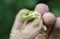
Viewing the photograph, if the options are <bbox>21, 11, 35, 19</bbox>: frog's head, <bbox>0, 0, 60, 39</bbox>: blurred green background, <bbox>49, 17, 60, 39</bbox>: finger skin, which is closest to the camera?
<bbox>21, 11, 35, 19</bbox>: frog's head

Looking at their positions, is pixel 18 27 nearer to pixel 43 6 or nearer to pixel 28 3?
pixel 43 6

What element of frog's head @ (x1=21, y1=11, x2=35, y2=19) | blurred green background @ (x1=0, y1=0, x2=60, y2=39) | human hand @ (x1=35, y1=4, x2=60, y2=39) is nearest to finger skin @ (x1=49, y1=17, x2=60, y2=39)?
human hand @ (x1=35, y1=4, x2=60, y2=39)

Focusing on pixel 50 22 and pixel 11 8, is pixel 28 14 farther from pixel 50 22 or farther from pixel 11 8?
pixel 11 8

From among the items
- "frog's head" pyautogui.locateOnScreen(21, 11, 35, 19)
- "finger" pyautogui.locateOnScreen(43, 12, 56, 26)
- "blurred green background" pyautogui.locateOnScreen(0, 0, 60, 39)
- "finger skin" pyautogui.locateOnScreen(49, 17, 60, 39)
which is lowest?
"blurred green background" pyautogui.locateOnScreen(0, 0, 60, 39)

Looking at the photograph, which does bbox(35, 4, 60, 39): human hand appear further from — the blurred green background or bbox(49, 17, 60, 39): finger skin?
the blurred green background

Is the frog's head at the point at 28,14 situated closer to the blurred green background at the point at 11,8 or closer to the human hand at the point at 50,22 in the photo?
the human hand at the point at 50,22

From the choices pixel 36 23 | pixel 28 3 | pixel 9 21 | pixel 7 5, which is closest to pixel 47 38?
pixel 36 23

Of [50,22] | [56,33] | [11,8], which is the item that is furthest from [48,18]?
[11,8]

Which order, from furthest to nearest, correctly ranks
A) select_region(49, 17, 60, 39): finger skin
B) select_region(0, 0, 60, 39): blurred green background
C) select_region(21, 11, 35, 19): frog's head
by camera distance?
select_region(0, 0, 60, 39): blurred green background
select_region(49, 17, 60, 39): finger skin
select_region(21, 11, 35, 19): frog's head

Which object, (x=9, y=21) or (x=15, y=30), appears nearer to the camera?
(x=15, y=30)
